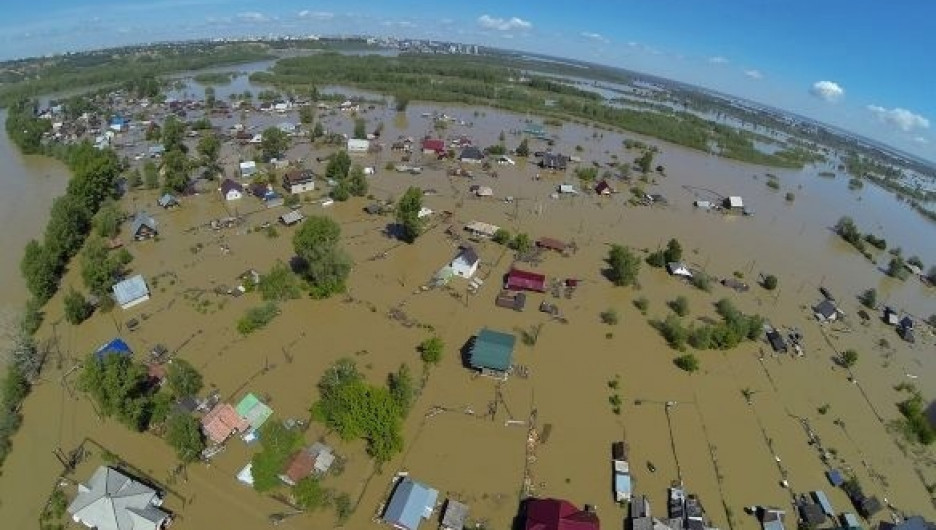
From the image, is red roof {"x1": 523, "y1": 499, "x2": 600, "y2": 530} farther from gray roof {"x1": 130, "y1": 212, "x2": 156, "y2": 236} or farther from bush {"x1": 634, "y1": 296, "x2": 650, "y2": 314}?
gray roof {"x1": 130, "y1": 212, "x2": 156, "y2": 236}

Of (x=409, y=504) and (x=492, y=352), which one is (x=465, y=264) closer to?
(x=492, y=352)

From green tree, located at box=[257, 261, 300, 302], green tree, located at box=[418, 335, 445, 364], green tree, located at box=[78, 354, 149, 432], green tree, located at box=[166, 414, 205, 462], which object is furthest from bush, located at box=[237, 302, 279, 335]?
green tree, located at box=[418, 335, 445, 364]

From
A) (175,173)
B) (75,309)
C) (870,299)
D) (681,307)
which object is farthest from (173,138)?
(870,299)

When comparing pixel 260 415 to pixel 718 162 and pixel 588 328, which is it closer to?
pixel 588 328

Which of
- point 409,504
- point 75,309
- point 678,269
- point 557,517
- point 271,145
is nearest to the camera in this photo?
point 557,517

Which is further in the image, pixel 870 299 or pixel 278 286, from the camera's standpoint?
pixel 870 299

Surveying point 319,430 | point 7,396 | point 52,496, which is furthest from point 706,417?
point 7,396
